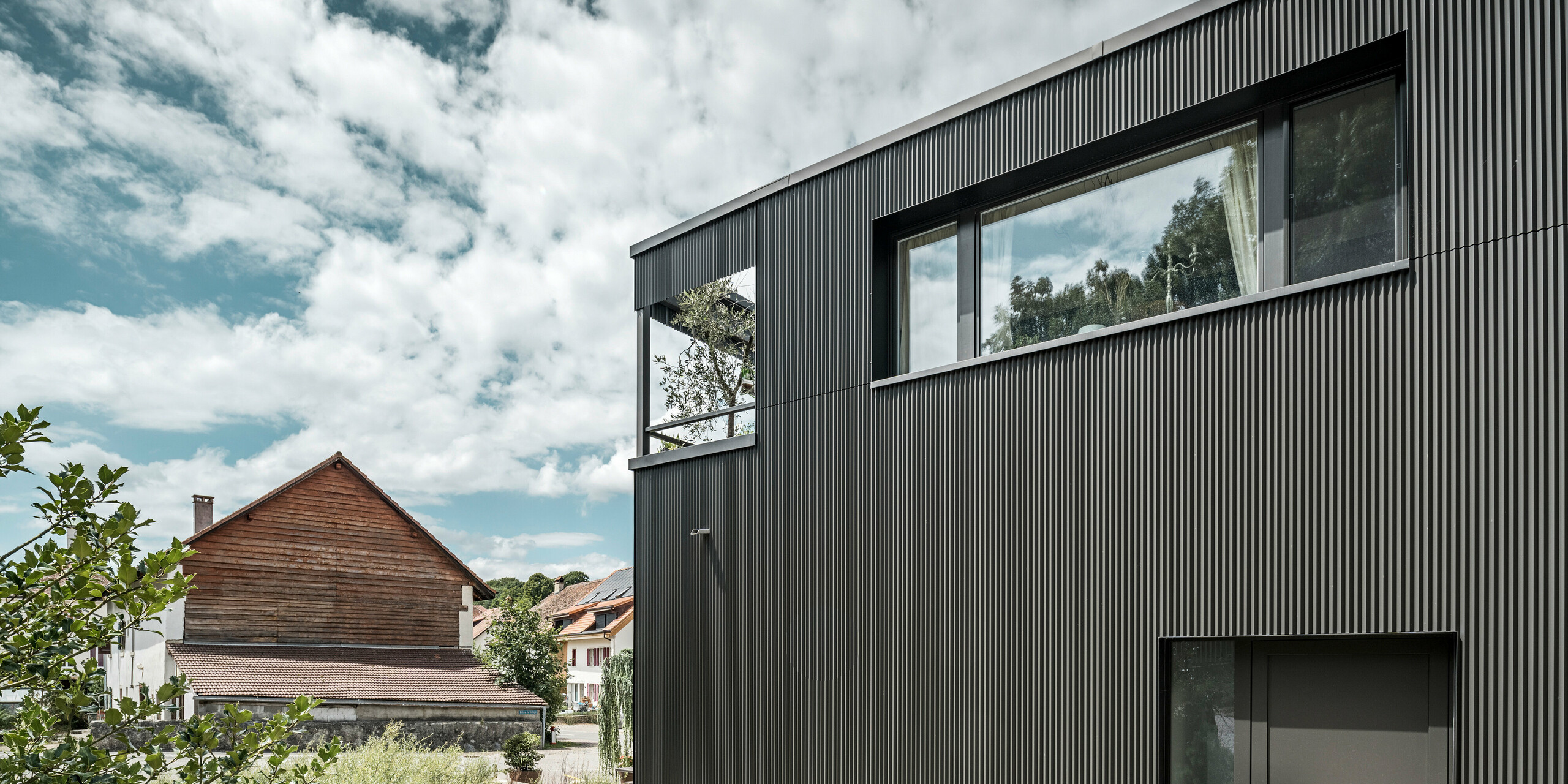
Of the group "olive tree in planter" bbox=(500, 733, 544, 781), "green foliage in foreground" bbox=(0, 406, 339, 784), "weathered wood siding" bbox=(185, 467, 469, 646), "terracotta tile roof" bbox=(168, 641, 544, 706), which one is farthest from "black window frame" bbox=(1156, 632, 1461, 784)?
"weathered wood siding" bbox=(185, 467, 469, 646)

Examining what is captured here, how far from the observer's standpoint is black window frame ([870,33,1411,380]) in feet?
16.2

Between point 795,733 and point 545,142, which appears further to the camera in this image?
point 545,142

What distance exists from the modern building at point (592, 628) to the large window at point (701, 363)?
104ft

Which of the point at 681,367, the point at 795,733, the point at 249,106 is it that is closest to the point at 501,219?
the point at 249,106

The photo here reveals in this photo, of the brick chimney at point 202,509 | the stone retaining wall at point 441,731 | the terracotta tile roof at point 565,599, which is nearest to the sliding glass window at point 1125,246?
the stone retaining wall at point 441,731

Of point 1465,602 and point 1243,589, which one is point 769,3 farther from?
point 1465,602

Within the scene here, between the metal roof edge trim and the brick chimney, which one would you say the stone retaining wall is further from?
the metal roof edge trim

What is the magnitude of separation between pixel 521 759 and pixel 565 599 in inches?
1432

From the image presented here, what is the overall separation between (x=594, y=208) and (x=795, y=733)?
7748 millimetres

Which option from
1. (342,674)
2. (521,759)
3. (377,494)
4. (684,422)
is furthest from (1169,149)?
(377,494)

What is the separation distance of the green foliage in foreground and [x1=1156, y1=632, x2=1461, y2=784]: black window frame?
178 inches

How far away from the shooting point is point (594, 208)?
12352mm

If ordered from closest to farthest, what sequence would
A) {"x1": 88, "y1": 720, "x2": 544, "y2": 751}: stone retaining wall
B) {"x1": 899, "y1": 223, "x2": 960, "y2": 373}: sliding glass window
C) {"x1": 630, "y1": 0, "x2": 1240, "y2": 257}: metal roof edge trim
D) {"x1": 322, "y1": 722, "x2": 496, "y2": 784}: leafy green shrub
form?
{"x1": 630, "y1": 0, "x2": 1240, "y2": 257}: metal roof edge trim
{"x1": 899, "y1": 223, "x2": 960, "y2": 373}: sliding glass window
{"x1": 322, "y1": 722, "x2": 496, "y2": 784}: leafy green shrub
{"x1": 88, "y1": 720, "x2": 544, "y2": 751}: stone retaining wall

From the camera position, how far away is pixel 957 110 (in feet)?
21.8
